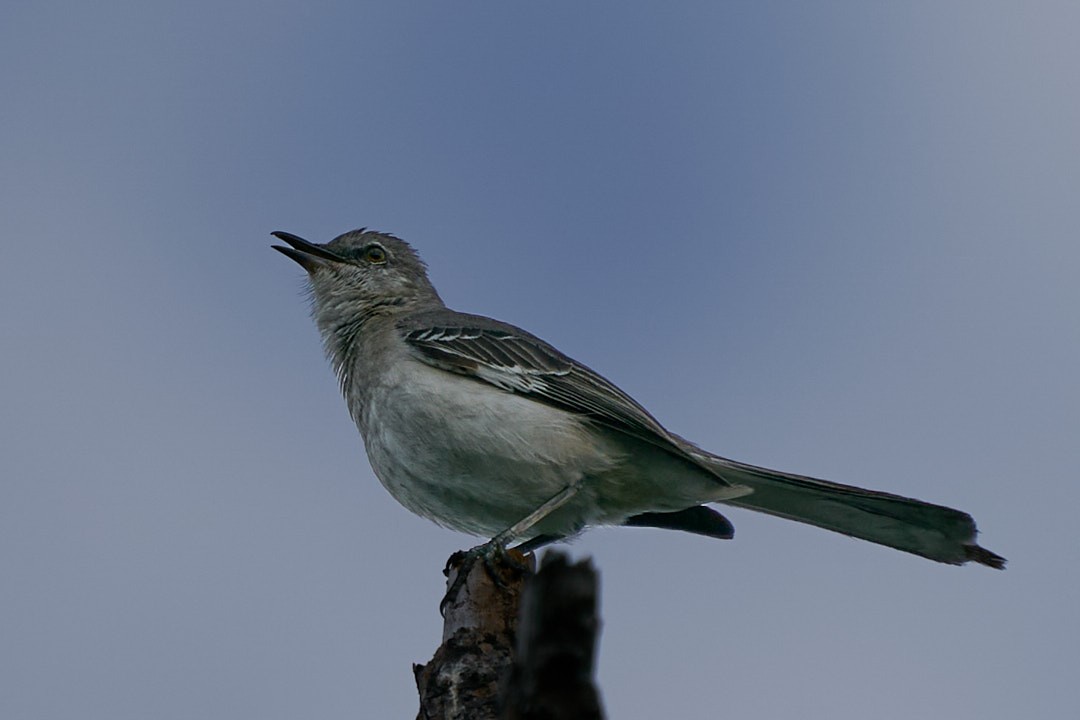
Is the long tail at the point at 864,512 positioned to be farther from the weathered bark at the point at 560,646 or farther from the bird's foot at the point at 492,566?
the weathered bark at the point at 560,646

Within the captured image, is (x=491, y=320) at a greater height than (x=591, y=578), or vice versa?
(x=491, y=320)

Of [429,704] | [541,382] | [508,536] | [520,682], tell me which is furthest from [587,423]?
[520,682]

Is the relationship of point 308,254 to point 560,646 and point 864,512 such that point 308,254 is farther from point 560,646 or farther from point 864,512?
point 560,646

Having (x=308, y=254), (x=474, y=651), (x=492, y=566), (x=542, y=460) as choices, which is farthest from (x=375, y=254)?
(x=474, y=651)

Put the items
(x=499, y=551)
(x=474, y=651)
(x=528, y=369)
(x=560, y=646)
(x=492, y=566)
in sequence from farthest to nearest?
(x=528, y=369) → (x=499, y=551) → (x=492, y=566) → (x=474, y=651) → (x=560, y=646)

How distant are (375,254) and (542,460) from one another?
127 inches

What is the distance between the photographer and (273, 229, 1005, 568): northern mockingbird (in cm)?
744

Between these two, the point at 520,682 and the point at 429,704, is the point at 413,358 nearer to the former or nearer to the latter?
the point at 429,704

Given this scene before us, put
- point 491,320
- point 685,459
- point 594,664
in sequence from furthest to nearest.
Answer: point 491,320, point 685,459, point 594,664

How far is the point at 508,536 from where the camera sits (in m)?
7.27

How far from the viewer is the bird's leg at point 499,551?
560 centimetres

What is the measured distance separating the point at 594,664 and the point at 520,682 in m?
0.24

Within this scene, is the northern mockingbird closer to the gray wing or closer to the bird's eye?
the gray wing

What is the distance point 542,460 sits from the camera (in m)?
7.51
